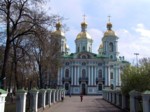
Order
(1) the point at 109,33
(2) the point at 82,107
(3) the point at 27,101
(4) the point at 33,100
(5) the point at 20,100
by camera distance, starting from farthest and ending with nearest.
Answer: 1. (1) the point at 109,33
2. (2) the point at 82,107
3. (3) the point at 27,101
4. (4) the point at 33,100
5. (5) the point at 20,100

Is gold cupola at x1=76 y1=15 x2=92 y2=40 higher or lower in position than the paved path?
higher

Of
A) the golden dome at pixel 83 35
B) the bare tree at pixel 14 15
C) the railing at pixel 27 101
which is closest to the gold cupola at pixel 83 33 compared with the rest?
the golden dome at pixel 83 35

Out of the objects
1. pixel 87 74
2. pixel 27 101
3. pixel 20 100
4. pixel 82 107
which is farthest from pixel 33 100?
pixel 87 74

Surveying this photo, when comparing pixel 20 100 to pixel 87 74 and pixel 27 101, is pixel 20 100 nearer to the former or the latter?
pixel 27 101

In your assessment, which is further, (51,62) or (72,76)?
(72,76)

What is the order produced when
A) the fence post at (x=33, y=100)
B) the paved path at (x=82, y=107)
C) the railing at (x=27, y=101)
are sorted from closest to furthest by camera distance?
1. the railing at (x=27, y=101)
2. the fence post at (x=33, y=100)
3. the paved path at (x=82, y=107)

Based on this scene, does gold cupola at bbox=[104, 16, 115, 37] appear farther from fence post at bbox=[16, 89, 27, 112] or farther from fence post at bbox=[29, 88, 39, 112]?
fence post at bbox=[16, 89, 27, 112]

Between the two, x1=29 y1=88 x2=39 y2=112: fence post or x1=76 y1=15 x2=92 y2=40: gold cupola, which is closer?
x1=29 y1=88 x2=39 y2=112: fence post

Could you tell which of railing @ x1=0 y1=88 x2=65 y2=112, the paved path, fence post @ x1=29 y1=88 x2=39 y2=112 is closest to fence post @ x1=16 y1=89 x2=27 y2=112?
railing @ x1=0 y1=88 x2=65 y2=112

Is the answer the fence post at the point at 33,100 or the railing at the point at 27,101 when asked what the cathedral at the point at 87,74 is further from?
the fence post at the point at 33,100

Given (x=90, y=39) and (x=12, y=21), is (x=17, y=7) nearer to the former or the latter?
(x=12, y=21)

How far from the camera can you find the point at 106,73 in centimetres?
8894

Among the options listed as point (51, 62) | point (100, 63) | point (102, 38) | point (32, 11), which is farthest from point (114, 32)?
point (32, 11)

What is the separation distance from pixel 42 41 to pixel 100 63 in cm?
6987
